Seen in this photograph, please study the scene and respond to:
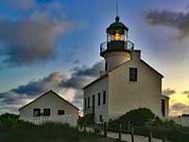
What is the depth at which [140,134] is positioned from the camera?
3369 cm

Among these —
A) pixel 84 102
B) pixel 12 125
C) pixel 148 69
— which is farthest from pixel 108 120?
pixel 12 125

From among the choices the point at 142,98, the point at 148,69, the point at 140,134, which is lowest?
the point at 140,134

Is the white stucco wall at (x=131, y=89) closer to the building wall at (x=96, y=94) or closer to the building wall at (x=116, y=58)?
the building wall at (x=96, y=94)

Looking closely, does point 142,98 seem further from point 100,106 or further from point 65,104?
point 65,104

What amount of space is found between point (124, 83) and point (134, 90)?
1187 mm

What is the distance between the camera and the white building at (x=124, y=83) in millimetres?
46500

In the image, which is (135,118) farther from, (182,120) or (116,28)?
(116,28)

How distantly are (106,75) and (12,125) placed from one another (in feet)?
58.2

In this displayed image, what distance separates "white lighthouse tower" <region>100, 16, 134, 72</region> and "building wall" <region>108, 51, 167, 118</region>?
216 centimetres

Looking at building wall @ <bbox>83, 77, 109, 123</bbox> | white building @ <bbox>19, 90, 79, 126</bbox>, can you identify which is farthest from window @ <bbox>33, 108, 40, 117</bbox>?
building wall @ <bbox>83, 77, 109, 123</bbox>

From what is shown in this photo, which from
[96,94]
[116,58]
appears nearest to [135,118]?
[116,58]

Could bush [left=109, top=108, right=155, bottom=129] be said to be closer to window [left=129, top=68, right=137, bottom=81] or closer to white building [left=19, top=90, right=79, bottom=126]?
white building [left=19, top=90, right=79, bottom=126]

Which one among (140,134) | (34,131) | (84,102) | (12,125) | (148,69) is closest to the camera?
(34,131)

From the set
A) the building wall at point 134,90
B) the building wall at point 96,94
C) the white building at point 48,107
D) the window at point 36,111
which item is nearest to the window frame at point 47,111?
the white building at point 48,107
